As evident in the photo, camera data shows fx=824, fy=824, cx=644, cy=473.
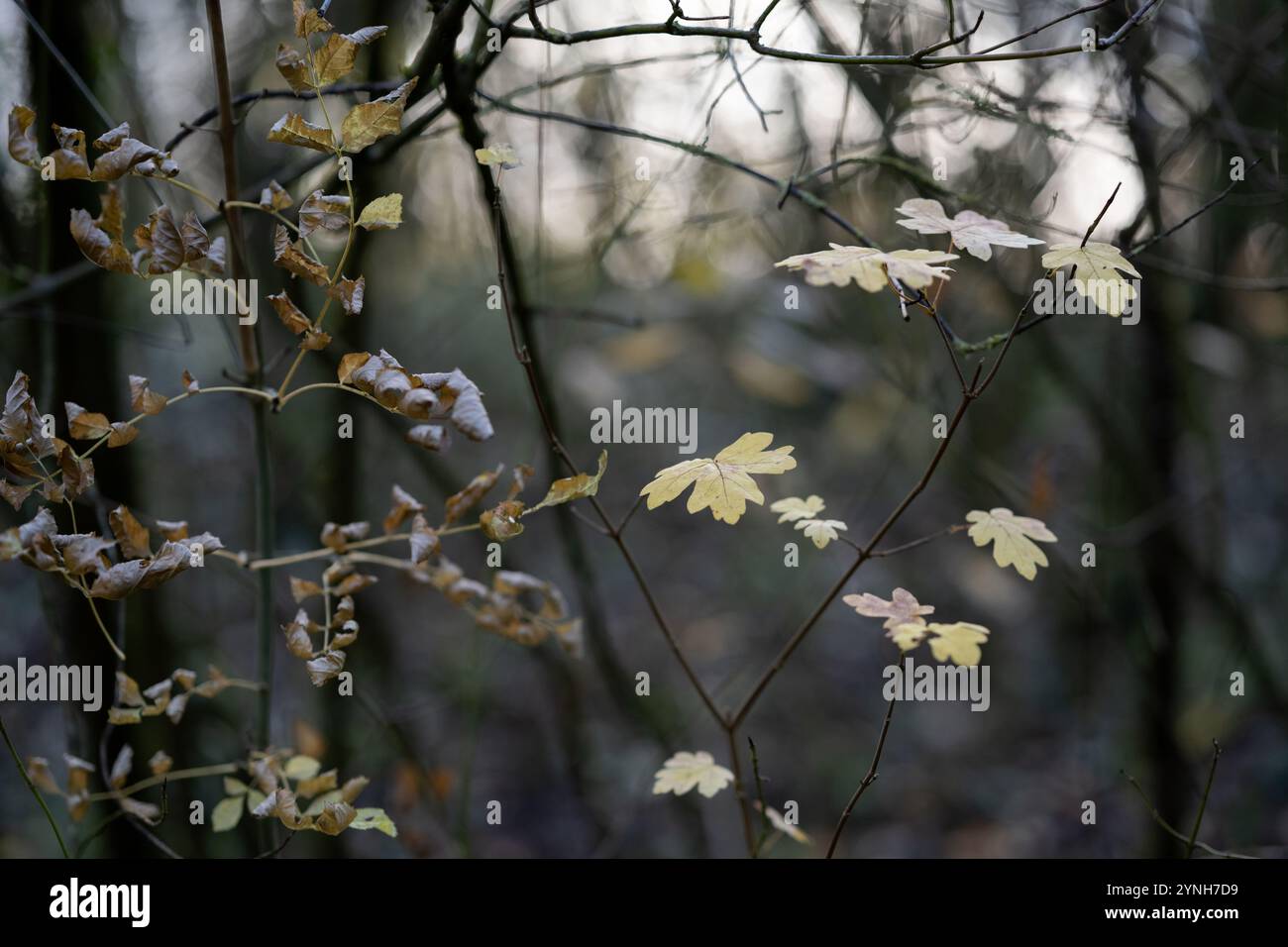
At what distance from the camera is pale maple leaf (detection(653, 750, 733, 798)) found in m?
1.00

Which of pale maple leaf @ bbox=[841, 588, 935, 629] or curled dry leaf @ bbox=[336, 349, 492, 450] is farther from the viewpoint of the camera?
pale maple leaf @ bbox=[841, 588, 935, 629]

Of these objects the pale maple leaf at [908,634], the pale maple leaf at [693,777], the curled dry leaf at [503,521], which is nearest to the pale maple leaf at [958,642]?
the pale maple leaf at [908,634]

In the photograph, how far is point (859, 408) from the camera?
2.81 meters

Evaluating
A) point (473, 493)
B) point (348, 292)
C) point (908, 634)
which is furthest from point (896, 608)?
point (348, 292)

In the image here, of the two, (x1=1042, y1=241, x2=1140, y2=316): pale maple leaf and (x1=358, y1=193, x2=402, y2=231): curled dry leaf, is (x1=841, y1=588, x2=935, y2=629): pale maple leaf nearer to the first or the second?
(x1=1042, y1=241, x2=1140, y2=316): pale maple leaf

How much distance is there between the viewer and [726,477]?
0.86 meters

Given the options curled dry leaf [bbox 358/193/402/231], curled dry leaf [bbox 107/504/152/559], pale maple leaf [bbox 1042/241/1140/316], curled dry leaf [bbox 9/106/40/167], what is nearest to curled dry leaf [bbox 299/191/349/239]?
curled dry leaf [bbox 358/193/402/231]

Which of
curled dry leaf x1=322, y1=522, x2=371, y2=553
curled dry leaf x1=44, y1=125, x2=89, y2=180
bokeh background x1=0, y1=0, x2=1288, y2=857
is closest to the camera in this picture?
curled dry leaf x1=44, y1=125, x2=89, y2=180

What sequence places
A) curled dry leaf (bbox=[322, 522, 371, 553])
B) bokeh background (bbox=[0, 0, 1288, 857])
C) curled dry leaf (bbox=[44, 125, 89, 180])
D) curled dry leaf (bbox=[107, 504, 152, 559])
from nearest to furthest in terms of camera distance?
curled dry leaf (bbox=[44, 125, 89, 180]) → curled dry leaf (bbox=[107, 504, 152, 559]) → curled dry leaf (bbox=[322, 522, 371, 553]) → bokeh background (bbox=[0, 0, 1288, 857])

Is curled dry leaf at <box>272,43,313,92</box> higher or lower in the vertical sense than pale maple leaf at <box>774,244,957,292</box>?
higher

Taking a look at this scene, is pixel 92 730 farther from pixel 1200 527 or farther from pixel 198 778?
pixel 1200 527

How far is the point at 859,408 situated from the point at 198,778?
7.40 feet

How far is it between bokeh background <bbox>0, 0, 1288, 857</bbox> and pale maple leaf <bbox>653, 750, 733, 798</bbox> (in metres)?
0.55

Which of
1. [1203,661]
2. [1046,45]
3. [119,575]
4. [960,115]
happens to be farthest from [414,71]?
[1203,661]
